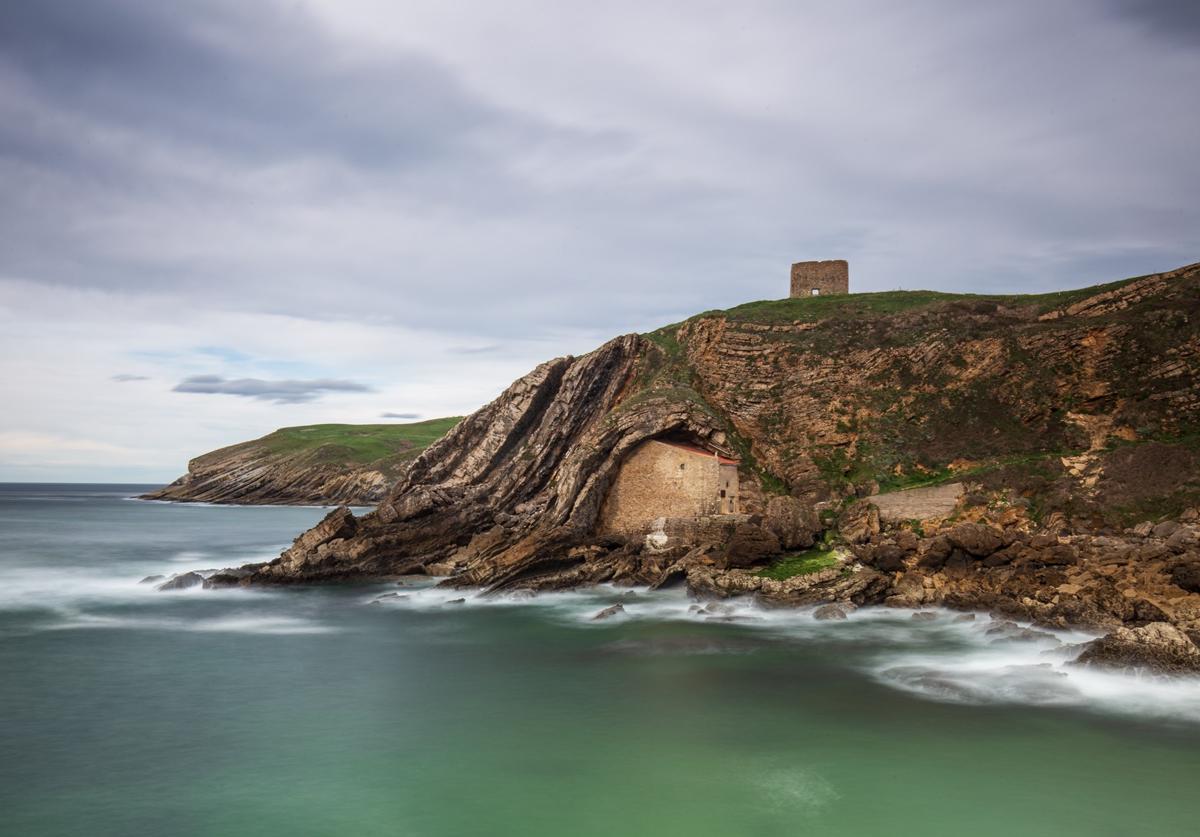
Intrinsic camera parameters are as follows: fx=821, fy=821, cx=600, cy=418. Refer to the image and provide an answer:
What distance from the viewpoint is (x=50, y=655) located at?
2272 centimetres


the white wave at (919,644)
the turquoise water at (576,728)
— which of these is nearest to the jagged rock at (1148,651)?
the white wave at (919,644)

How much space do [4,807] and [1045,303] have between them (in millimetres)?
43077

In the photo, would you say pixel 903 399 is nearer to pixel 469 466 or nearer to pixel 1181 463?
pixel 1181 463

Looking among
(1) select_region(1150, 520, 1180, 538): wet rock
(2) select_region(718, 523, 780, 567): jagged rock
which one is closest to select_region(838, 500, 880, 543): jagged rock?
(2) select_region(718, 523, 780, 567): jagged rock

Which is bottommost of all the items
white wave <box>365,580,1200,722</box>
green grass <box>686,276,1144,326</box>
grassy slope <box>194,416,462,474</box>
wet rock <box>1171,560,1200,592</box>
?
white wave <box>365,580,1200,722</box>

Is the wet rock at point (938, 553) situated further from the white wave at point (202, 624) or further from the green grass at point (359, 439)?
the green grass at point (359, 439)

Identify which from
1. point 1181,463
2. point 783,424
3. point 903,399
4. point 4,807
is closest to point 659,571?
point 783,424

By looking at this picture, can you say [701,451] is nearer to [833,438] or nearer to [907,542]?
[833,438]

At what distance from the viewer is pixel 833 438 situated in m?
38.1

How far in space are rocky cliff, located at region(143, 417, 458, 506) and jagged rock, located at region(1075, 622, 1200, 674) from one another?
81045mm

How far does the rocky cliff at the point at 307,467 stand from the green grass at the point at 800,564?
2712 inches

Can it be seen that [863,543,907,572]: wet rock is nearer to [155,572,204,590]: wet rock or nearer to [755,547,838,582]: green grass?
[755,547,838,582]: green grass

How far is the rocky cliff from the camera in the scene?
99.8m

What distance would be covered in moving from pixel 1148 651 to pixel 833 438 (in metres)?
20.8
